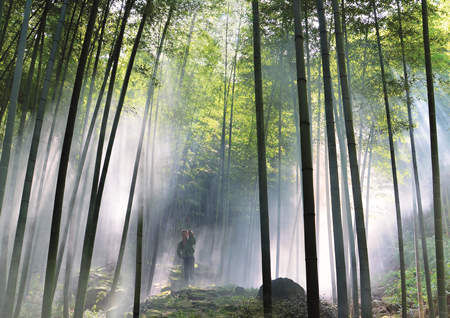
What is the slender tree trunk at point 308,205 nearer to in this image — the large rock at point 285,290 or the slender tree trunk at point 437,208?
the slender tree trunk at point 437,208

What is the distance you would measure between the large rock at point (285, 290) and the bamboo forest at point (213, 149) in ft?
0.11

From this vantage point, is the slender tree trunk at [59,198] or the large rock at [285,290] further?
the large rock at [285,290]

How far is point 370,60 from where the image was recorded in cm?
592

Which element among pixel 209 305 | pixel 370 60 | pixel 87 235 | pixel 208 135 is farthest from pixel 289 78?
pixel 87 235

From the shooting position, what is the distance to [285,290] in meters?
4.82

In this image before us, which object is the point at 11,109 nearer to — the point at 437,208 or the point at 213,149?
the point at 437,208

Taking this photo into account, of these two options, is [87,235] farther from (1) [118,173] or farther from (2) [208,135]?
(2) [208,135]

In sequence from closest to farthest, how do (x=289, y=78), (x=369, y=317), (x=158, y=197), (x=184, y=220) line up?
1. (x=369, y=317)
2. (x=289, y=78)
3. (x=158, y=197)
4. (x=184, y=220)

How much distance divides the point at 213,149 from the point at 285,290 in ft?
23.6

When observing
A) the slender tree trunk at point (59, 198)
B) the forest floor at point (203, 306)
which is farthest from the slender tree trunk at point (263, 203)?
the slender tree trunk at point (59, 198)

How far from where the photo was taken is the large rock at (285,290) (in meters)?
4.72

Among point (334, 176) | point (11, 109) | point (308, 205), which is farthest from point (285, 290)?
point (11, 109)

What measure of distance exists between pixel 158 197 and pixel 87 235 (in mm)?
5846

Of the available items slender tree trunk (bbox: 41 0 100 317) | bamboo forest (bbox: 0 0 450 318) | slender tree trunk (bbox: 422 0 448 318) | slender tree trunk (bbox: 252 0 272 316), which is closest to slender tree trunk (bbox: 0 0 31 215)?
bamboo forest (bbox: 0 0 450 318)
